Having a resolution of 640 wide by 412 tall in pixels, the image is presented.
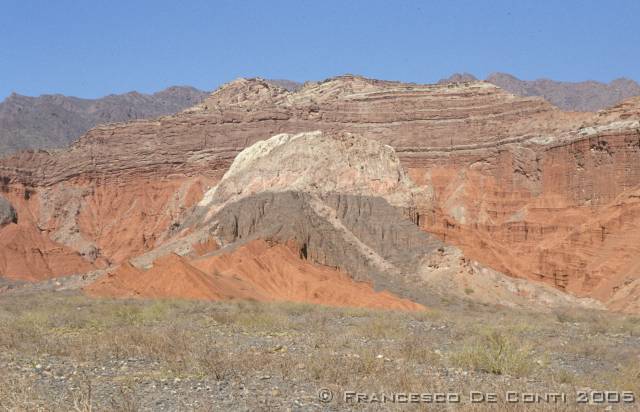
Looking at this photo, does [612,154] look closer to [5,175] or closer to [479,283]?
[479,283]

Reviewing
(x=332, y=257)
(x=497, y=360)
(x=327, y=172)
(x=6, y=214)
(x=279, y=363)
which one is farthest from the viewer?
(x=6, y=214)

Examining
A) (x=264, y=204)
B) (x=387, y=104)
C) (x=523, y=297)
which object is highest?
(x=387, y=104)

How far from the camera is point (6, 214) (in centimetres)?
7919

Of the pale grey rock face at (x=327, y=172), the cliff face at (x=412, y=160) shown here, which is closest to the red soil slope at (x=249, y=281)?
the pale grey rock face at (x=327, y=172)

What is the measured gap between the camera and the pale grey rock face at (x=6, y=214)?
256 feet

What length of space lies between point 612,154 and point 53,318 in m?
60.8

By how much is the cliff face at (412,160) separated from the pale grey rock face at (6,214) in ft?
24.0

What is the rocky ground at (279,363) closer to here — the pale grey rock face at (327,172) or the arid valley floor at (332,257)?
the arid valley floor at (332,257)

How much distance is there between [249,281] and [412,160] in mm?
51635

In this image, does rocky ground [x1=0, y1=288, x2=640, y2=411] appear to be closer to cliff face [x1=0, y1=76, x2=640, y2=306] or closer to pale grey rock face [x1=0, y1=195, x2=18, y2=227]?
cliff face [x1=0, y1=76, x2=640, y2=306]

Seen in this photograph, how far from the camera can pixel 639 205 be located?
212 feet

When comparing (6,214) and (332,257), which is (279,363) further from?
(6,214)

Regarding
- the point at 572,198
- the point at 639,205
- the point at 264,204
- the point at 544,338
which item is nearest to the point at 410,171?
the point at 572,198

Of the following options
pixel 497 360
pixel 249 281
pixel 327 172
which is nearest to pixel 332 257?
pixel 249 281
